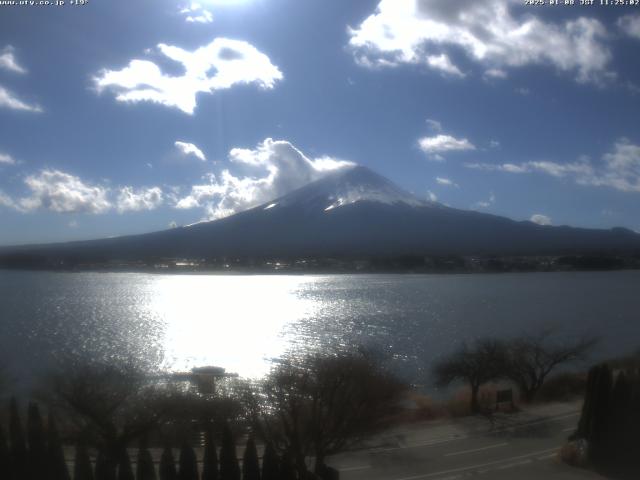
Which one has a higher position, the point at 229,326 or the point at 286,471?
the point at 286,471

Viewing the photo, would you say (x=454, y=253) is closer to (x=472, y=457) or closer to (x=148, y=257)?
(x=148, y=257)

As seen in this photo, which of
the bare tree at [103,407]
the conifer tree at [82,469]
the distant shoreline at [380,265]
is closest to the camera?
the conifer tree at [82,469]

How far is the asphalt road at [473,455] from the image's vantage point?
25.4 ft

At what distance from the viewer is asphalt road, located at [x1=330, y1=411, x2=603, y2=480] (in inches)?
305

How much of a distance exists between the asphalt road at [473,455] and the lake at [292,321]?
5.86 metres

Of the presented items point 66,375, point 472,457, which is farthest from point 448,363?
point 66,375

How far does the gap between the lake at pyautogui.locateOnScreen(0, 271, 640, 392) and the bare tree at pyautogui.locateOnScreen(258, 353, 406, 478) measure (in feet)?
23.3

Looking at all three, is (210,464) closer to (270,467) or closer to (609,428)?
(270,467)

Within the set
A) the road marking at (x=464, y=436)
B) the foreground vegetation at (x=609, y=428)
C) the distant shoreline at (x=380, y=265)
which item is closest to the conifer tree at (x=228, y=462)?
the road marking at (x=464, y=436)

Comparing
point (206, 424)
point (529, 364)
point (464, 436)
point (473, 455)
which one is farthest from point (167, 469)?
point (529, 364)

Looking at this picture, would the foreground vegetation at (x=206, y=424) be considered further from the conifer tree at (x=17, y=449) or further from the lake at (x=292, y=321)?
the lake at (x=292, y=321)

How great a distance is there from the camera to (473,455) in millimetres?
8594

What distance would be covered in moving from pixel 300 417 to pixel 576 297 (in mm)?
35387

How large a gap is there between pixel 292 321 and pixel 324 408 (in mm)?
20771
